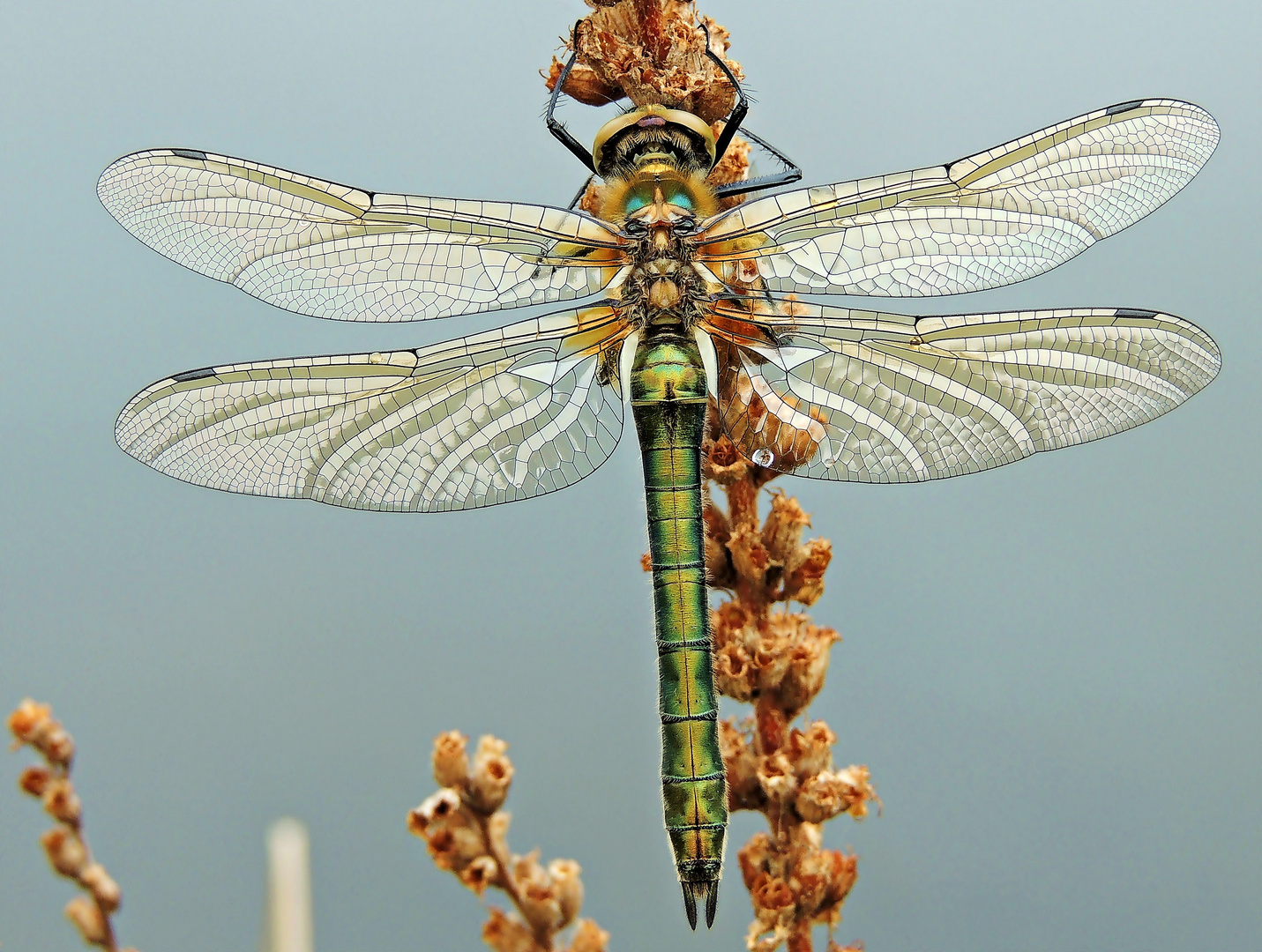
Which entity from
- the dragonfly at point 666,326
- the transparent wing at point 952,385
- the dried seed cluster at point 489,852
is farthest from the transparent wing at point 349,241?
the dried seed cluster at point 489,852

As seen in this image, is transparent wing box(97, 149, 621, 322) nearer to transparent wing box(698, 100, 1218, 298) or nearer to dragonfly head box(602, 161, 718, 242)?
dragonfly head box(602, 161, 718, 242)

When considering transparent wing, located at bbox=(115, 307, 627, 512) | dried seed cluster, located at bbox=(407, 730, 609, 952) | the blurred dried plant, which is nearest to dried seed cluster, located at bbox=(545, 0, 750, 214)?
transparent wing, located at bbox=(115, 307, 627, 512)

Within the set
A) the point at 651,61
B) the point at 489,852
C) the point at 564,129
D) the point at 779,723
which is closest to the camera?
the point at 489,852

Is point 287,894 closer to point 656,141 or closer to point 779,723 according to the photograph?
point 779,723

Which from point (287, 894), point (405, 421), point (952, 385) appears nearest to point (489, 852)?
point (287, 894)

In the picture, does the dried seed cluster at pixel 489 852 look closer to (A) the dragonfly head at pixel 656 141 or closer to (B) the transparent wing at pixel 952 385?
(B) the transparent wing at pixel 952 385

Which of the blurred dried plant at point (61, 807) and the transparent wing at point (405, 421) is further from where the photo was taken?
the transparent wing at point (405, 421)
